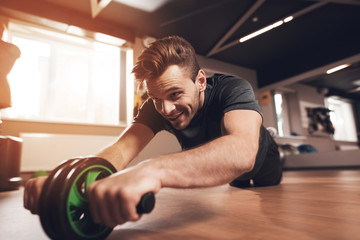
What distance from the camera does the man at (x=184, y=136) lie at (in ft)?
1.35

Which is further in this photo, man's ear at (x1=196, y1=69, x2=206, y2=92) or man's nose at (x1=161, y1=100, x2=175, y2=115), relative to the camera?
man's ear at (x1=196, y1=69, x2=206, y2=92)

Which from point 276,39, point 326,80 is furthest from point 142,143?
point 326,80

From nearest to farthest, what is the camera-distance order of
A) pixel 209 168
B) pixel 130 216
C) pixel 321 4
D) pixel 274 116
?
pixel 130 216 < pixel 209 168 < pixel 321 4 < pixel 274 116

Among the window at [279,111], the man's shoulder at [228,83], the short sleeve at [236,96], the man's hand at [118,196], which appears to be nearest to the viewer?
the man's hand at [118,196]

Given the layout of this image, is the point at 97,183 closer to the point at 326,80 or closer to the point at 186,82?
the point at 186,82

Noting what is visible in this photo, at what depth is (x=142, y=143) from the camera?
1088 millimetres

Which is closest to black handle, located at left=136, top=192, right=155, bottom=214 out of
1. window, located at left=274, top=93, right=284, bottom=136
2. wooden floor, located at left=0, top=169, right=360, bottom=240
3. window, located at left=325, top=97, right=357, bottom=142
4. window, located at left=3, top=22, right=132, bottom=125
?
wooden floor, located at left=0, top=169, right=360, bottom=240

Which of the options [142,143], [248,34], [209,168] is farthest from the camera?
[248,34]

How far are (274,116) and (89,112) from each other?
3305mm

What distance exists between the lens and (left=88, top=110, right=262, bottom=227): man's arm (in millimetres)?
396

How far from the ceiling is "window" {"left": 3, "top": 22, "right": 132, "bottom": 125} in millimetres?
604

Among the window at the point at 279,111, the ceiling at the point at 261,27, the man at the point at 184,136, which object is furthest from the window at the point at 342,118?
the man at the point at 184,136

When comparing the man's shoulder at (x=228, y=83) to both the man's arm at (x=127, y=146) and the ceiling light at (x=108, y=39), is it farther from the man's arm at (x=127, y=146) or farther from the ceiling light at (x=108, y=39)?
the ceiling light at (x=108, y=39)

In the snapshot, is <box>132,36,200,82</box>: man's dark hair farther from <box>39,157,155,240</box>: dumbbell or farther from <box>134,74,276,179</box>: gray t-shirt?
<box>39,157,155,240</box>: dumbbell
